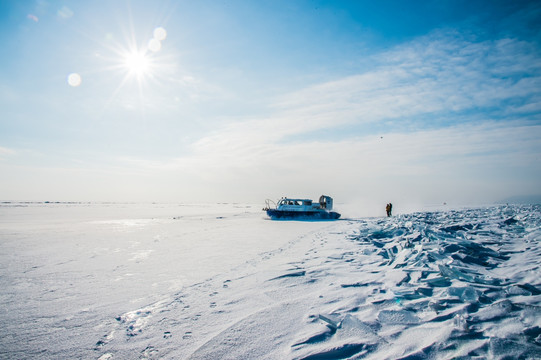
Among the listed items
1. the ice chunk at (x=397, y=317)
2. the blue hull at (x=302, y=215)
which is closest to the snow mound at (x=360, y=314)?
the ice chunk at (x=397, y=317)

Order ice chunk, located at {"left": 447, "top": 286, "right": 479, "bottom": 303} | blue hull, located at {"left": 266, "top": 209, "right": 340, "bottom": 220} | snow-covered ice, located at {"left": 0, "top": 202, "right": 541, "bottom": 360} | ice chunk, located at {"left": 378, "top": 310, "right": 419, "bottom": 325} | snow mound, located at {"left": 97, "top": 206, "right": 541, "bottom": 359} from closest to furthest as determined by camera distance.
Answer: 1. snow mound, located at {"left": 97, "top": 206, "right": 541, "bottom": 359}
2. snow-covered ice, located at {"left": 0, "top": 202, "right": 541, "bottom": 360}
3. ice chunk, located at {"left": 378, "top": 310, "right": 419, "bottom": 325}
4. ice chunk, located at {"left": 447, "top": 286, "right": 479, "bottom": 303}
5. blue hull, located at {"left": 266, "top": 209, "right": 340, "bottom": 220}

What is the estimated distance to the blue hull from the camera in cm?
3005

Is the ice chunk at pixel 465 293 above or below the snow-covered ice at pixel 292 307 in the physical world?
above

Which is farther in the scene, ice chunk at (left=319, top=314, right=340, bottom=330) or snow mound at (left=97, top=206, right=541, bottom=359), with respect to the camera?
ice chunk at (left=319, top=314, right=340, bottom=330)

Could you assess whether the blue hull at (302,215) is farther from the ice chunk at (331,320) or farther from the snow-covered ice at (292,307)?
the ice chunk at (331,320)

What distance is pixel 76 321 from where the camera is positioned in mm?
3793

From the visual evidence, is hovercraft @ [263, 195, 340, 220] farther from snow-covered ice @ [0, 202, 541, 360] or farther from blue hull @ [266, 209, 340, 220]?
snow-covered ice @ [0, 202, 541, 360]

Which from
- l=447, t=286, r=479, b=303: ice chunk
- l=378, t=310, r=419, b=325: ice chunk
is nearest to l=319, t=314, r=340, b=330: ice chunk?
l=378, t=310, r=419, b=325: ice chunk

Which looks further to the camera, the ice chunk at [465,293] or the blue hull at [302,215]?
the blue hull at [302,215]

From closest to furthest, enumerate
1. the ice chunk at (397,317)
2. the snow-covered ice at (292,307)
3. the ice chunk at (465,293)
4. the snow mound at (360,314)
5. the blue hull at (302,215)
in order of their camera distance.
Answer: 1. the snow mound at (360,314)
2. the snow-covered ice at (292,307)
3. the ice chunk at (397,317)
4. the ice chunk at (465,293)
5. the blue hull at (302,215)

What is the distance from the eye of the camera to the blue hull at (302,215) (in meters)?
30.0

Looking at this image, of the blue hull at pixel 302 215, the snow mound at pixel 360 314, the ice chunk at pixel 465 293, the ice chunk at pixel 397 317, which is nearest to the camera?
the snow mound at pixel 360 314

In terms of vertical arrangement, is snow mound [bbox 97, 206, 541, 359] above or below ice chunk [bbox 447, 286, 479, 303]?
below

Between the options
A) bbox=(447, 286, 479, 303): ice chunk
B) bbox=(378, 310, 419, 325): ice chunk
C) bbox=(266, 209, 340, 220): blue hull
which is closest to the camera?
bbox=(378, 310, 419, 325): ice chunk
